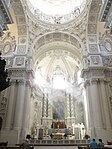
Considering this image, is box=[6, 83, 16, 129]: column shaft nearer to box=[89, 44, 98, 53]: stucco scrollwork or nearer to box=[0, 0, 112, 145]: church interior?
box=[0, 0, 112, 145]: church interior

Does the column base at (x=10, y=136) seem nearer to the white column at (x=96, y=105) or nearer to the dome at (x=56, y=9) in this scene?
the white column at (x=96, y=105)

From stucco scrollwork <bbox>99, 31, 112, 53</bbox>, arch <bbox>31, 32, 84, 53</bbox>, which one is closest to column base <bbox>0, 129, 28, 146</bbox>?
arch <bbox>31, 32, 84, 53</bbox>

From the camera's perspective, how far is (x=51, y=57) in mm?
25922

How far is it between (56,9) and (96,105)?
13.0 metres

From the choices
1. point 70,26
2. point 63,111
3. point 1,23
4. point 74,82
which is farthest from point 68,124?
point 1,23

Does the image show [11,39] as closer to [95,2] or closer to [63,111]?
[95,2]

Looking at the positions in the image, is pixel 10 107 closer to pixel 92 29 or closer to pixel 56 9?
pixel 92 29

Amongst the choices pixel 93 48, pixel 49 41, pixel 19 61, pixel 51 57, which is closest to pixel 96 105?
pixel 93 48

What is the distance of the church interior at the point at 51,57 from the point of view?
15.3 meters

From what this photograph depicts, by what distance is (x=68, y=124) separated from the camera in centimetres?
2336

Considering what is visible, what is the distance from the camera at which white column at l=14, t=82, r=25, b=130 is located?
49.1ft

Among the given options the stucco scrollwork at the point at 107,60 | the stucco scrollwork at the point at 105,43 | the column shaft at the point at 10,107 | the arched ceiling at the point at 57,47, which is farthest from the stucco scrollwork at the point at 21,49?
the stucco scrollwork at the point at 107,60

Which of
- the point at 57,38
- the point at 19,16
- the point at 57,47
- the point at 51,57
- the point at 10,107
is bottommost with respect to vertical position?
the point at 10,107

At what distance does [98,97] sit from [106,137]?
3.45 meters
